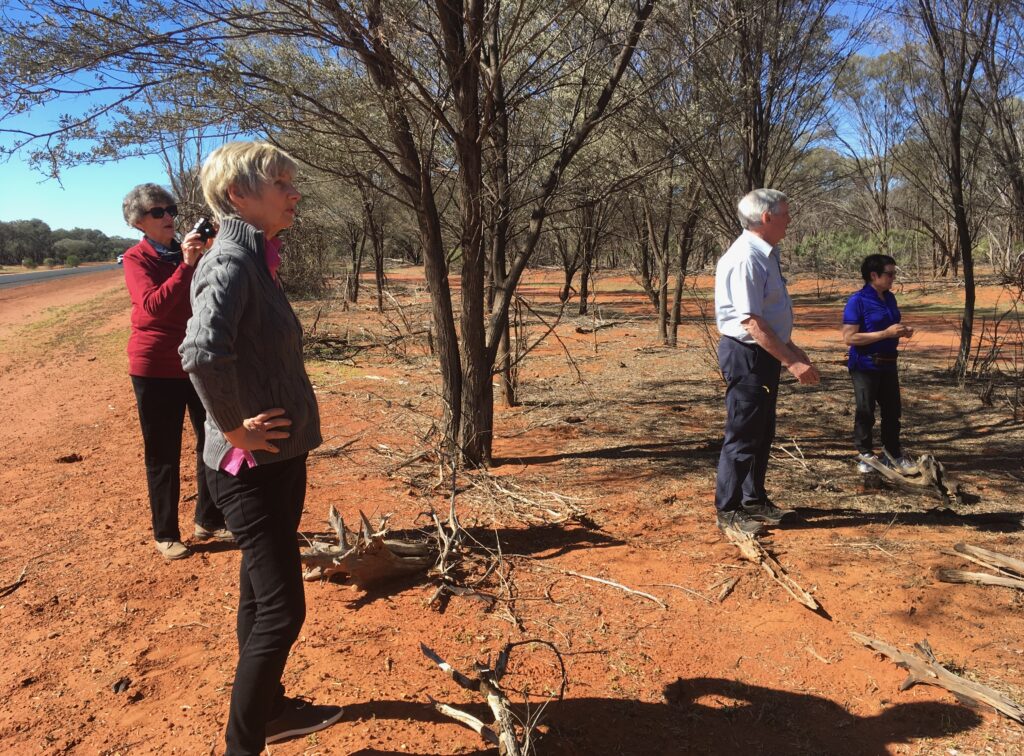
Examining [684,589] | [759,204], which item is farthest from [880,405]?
[684,589]

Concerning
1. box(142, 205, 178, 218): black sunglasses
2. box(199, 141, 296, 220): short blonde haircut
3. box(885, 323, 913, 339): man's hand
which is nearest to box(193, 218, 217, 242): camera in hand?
box(199, 141, 296, 220): short blonde haircut

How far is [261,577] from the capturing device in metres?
2.01

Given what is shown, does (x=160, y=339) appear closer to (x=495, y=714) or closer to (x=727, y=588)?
(x=495, y=714)

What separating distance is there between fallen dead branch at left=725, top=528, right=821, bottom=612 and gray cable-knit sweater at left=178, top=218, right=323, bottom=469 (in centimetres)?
237

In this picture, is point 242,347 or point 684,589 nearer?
point 242,347

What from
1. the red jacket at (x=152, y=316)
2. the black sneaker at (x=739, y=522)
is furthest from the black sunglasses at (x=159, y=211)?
the black sneaker at (x=739, y=522)

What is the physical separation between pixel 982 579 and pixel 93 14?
5.36 metres

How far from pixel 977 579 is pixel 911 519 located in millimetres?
947

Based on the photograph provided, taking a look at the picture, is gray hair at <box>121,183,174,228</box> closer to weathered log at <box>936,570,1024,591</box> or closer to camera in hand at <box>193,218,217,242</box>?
camera in hand at <box>193,218,217,242</box>

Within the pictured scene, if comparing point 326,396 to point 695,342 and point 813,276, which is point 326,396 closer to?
point 695,342

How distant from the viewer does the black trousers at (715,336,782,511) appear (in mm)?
3734

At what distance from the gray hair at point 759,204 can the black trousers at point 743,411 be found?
66cm

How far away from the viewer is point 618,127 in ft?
22.9

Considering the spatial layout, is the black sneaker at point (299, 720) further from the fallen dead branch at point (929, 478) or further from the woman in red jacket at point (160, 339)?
the fallen dead branch at point (929, 478)
